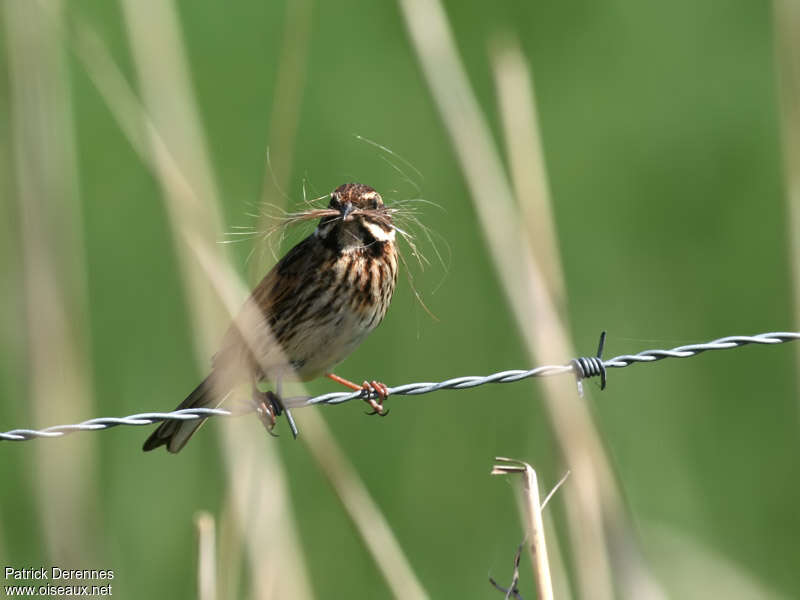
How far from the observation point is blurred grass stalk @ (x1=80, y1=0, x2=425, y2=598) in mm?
3469

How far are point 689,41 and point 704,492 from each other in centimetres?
389

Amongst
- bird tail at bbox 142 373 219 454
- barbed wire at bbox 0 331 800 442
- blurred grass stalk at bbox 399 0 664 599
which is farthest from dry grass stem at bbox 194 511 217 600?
bird tail at bbox 142 373 219 454

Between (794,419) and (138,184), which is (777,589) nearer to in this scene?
(794,419)

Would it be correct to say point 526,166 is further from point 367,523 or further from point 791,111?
point 367,523

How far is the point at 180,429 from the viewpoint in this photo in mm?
4895

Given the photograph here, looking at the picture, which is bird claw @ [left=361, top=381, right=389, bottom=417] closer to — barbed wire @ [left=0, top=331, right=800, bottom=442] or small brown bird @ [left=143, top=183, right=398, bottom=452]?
small brown bird @ [left=143, top=183, right=398, bottom=452]

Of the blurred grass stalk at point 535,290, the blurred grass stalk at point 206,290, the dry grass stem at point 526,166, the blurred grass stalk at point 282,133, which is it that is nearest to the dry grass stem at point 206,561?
the blurred grass stalk at point 206,290

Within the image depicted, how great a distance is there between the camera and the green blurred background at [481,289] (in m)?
6.27

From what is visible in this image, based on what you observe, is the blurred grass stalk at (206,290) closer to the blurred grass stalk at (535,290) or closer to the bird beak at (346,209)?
the blurred grass stalk at (535,290)

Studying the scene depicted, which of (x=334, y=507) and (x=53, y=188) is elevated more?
(x=53, y=188)

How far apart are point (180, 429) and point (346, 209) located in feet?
3.30

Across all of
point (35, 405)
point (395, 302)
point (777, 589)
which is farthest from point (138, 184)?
point (35, 405)

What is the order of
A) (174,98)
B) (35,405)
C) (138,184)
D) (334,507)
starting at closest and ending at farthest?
1. (35,405)
2. (174,98)
3. (334,507)
4. (138,184)

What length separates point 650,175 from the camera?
27.8 ft
